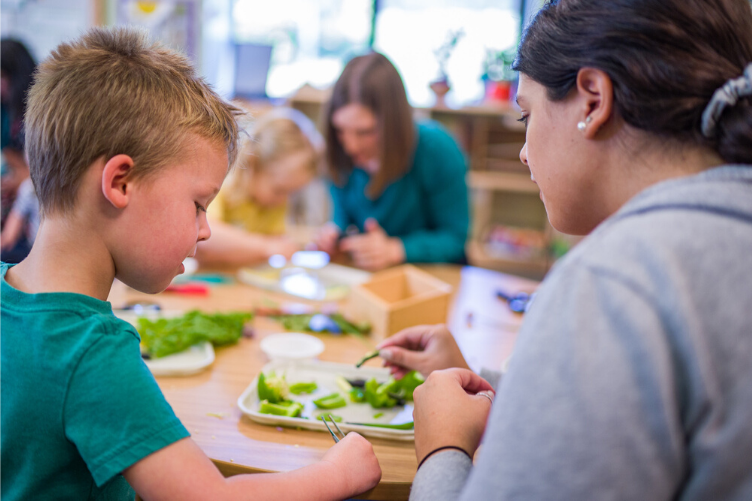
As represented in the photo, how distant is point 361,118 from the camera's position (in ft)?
7.70

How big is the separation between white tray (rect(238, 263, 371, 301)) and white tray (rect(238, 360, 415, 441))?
542 millimetres

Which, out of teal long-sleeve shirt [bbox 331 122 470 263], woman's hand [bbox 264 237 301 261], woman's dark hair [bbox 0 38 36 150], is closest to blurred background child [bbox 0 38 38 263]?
woman's dark hair [bbox 0 38 36 150]

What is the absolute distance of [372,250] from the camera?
2135mm

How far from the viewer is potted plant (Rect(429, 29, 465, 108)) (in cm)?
394

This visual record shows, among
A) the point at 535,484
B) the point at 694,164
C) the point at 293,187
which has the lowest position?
the point at 293,187

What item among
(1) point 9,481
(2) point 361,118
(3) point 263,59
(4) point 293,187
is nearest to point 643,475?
(1) point 9,481

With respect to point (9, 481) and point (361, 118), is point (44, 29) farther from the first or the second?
point (9, 481)

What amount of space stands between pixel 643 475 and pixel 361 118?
203cm

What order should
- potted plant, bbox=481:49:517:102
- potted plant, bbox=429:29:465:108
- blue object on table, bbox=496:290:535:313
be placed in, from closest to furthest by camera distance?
blue object on table, bbox=496:290:535:313 → potted plant, bbox=429:29:465:108 → potted plant, bbox=481:49:517:102

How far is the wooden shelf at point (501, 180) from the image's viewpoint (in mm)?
4137

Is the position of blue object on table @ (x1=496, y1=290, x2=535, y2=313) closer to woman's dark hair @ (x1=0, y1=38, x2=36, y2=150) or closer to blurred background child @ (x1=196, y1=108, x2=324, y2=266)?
blurred background child @ (x1=196, y1=108, x2=324, y2=266)

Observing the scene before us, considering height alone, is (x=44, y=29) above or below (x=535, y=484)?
above

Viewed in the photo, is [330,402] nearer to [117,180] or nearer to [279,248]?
[117,180]

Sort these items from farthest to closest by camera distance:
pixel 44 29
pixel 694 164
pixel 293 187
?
1. pixel 44 29
2. pixel 293 187
3. pixel 694 164
